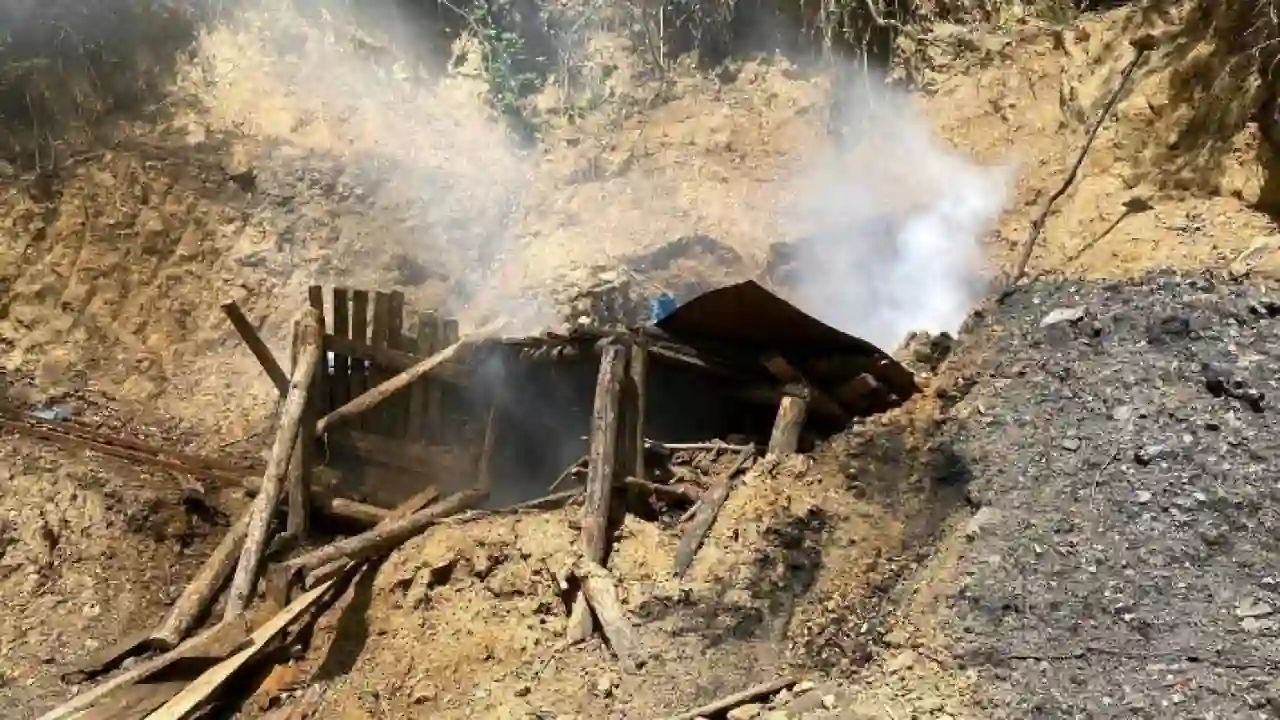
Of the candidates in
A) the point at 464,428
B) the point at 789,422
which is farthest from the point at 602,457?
the point at 464,428

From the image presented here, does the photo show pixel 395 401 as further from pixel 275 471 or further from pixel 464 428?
pixel 275 471

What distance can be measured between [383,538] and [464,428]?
120 cm

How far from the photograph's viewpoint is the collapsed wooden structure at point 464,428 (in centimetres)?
565

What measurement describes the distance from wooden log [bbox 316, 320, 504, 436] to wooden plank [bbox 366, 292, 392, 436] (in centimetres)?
35

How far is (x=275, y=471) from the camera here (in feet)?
21.1

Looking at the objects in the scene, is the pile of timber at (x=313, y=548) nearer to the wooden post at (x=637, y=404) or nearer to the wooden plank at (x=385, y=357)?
the wooden post at (x=637, y=404)

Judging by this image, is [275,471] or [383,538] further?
[275,471]

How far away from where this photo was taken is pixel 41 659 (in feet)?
21.0

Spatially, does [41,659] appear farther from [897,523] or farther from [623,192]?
[623,192]

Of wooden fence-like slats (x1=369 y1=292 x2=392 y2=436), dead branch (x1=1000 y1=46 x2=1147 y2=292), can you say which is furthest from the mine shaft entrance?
dead branch (x1=1000 y1=46 x2=1147 y2=292)

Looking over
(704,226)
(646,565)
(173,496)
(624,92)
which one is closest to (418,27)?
(624,92)

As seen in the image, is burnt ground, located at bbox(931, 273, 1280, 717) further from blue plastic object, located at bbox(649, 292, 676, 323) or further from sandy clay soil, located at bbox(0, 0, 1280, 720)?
blue plastic object, located at bbox(649, 292, 676, 323)

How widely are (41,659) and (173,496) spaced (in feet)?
4.62

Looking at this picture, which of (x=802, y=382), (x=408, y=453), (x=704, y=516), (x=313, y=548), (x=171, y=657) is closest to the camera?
(x=171, y=657)
